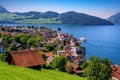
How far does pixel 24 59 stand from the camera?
116ft

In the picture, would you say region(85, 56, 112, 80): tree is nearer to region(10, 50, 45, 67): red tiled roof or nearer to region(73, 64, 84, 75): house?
region(10, 50, 45, 67): red tiled roof

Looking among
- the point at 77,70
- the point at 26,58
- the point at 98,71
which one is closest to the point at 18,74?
the point at 26,58

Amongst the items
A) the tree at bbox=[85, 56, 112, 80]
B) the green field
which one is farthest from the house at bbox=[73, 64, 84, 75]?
the green field

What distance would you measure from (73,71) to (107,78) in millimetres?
22670

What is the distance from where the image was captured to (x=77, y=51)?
333 ft

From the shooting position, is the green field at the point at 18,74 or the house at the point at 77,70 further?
the house at the point at 77,70

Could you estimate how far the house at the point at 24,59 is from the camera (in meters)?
34.7

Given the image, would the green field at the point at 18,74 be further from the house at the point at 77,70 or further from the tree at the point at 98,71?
the house at the point at 77,70

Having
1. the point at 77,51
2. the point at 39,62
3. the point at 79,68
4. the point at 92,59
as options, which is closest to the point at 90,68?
the point at 92,59

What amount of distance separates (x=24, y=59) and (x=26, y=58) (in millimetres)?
407

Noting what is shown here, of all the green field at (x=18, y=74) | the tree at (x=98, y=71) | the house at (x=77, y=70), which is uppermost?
the green field at (x=18, y=74)

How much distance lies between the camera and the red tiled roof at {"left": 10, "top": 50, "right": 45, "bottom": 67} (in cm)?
3478

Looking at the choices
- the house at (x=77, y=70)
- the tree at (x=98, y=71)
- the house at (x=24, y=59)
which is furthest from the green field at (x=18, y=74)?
the house at (x=77, y=70)

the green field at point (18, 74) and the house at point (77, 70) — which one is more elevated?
the green field at point (18, 74)
